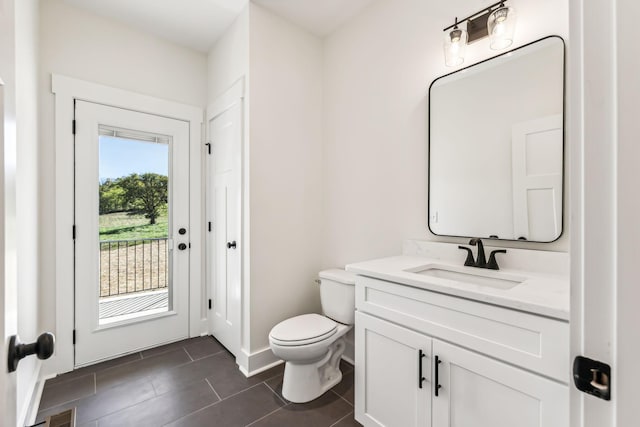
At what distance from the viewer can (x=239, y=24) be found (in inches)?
88.7

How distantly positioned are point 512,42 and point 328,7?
137 centimetres

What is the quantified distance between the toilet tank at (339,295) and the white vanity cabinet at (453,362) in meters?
0.40

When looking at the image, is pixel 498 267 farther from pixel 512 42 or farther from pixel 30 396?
pixel 30 396

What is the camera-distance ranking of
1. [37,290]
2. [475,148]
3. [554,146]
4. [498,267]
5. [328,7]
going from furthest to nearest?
[328,7]
[37,290]
[475,148]
[498,267]
[554,146]

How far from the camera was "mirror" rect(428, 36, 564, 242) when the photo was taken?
1.36m

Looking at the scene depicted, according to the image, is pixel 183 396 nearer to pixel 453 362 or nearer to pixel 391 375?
pixel 391 375

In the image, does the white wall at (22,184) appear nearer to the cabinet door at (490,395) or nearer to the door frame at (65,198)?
the door frame at (65,198)

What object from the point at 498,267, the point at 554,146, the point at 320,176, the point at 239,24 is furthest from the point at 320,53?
the point at 498,267

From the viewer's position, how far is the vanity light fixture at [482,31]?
1.43m

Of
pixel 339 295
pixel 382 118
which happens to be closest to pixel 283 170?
pixel 382 118

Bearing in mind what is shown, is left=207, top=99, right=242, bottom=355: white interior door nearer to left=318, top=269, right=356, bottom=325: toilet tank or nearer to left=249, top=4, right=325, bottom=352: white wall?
left=249, top=4, right=325, bottom=352: white wall

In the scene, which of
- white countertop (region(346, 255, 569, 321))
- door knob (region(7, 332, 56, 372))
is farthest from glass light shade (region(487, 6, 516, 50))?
door knob (region(7, 332, 56, 372))

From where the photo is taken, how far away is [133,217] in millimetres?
2455

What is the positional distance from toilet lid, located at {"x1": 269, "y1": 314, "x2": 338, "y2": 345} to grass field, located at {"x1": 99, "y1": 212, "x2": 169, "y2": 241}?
58.1 inches
